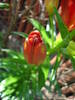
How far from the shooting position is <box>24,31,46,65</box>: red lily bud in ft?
2.68

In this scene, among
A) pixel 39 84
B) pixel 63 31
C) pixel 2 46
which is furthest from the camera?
pixel 2 46

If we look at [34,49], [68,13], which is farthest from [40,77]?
[68,13]

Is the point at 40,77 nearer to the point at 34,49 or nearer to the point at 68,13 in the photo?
the point at 34,49

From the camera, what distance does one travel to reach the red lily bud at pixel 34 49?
817 mm

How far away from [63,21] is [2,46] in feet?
1.36

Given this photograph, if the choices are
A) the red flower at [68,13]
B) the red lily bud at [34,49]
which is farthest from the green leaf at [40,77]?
the red flower at [68,13]

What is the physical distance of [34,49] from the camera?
849mm

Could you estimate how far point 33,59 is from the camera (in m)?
0.89

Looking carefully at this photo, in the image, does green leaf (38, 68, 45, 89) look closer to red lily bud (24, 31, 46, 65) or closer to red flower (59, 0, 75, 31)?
red lily bud (24, 31, 46, 65)

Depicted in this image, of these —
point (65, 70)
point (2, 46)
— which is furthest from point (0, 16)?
point (65, 70)

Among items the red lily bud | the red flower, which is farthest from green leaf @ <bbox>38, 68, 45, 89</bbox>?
the red flower

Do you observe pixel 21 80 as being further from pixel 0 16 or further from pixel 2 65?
pixel 0 16

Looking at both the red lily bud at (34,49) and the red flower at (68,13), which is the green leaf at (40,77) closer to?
the red lily bud at (34,49)

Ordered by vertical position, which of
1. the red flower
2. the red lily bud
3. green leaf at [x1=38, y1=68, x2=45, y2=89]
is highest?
the red flower
